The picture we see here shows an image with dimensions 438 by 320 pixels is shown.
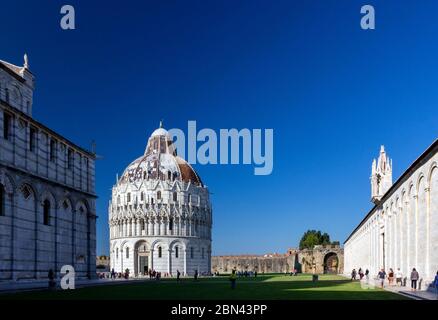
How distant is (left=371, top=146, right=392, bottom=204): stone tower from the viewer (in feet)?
161

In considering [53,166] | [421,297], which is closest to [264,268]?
[53,166]

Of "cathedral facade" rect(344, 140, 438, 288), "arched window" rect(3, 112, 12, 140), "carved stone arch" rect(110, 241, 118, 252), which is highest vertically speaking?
"arched window" rect(3, 112, 12, 140)

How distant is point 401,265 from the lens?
35812mm

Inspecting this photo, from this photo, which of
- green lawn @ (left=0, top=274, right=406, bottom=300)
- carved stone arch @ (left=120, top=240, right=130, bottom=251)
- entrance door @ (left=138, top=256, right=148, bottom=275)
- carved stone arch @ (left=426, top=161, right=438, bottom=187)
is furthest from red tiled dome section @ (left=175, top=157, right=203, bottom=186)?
carved stone arch @ (left=426, top=161, right=438, bottom=187)

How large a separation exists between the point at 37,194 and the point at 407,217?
2151 centimetres

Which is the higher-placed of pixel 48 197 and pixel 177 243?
pixel 48 197

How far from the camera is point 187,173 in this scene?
10306 cm

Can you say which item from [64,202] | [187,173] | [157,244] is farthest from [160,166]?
[64,202]

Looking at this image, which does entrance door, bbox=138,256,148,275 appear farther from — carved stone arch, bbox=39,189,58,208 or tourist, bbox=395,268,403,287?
tourist, bbox=395,268,403,287

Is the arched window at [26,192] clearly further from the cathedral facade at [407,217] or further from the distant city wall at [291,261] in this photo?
the distant city wall at [291,261]

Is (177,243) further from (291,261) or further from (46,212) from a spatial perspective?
(46,212)

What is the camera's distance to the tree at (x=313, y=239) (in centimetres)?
12406
